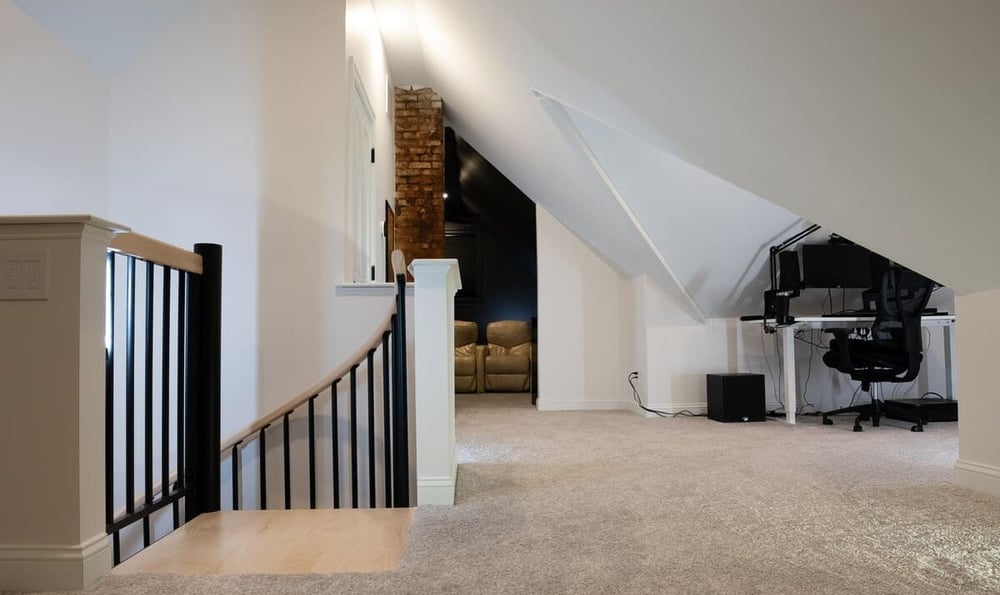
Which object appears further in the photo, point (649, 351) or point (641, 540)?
point (649, 351)

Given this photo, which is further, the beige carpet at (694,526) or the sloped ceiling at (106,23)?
the sloped ceiling at (106,23)

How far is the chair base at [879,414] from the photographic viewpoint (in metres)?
4.05

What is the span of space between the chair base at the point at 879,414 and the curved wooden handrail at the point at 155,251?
12.6ft

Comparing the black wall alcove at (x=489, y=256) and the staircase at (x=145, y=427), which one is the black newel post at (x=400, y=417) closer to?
the staircase at (x=145, y=427)

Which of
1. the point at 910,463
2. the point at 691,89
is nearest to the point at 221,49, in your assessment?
the point at 691,89

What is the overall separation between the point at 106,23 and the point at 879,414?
521 centimetres

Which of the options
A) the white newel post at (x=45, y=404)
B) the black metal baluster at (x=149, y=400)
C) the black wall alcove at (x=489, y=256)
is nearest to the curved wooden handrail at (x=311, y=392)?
the black metal baluster at (x=149, y=400)

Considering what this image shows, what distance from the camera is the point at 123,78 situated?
367cm

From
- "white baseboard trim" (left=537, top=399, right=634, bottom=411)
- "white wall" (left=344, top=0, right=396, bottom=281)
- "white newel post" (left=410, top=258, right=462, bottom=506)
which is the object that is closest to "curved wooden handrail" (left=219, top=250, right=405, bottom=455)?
"white newel post" (left=410, top=258, right=462, bottom=506)

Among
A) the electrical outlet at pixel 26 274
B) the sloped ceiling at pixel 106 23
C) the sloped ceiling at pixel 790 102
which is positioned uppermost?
the sloped ceiling at pixel 106 23

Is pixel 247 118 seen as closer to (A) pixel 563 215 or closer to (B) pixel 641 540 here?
(A) pixel 563 215

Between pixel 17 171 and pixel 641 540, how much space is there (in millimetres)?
3488

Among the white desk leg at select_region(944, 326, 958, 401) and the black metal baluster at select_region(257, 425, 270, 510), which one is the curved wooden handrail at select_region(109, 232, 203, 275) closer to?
the black metal baluster at select_region(257, 425, 270, 510)

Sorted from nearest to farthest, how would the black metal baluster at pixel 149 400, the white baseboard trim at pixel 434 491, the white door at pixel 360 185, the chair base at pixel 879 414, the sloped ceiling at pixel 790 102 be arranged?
the sloped ceiling at pixel 790 102 → the black metal baluster at pixel 149 400 → the white baseboard trim at pixel 434 491 → the white door at pixel 360 185 → the chair base at pixel 879 414
